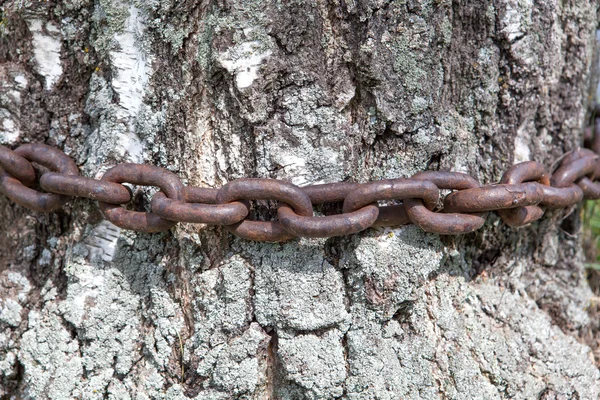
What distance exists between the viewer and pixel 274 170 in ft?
4.88

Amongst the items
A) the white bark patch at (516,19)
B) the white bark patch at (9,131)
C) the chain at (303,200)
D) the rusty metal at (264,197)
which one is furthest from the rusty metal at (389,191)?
the white bark patch at (9,131)

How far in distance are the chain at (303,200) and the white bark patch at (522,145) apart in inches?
5.0

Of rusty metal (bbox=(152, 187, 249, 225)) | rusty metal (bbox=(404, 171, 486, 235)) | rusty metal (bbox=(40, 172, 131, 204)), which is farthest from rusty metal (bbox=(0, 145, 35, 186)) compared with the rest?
rusty metal (bbox=(404, 171, 486, 235))

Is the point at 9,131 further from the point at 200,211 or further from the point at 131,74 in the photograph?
the point at 200,211

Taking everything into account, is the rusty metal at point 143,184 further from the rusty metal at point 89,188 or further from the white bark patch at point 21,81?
the white bark patch at point 21,81

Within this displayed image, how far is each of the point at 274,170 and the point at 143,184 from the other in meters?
0.38

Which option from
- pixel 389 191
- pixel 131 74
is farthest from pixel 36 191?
pixel 389 191

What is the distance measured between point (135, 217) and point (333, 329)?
661 millimetres

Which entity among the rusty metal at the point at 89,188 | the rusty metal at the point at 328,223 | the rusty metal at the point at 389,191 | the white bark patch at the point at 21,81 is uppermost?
the white bark patch at the point at 21,81

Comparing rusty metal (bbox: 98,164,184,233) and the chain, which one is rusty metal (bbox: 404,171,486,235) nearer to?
the chain

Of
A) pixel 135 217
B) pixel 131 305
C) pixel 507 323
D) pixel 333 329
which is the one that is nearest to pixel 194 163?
pixel 135 217

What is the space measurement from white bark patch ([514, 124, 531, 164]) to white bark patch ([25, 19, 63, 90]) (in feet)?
4.97

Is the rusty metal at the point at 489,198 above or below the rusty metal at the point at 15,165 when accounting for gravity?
below

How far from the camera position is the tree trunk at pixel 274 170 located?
1474mm
